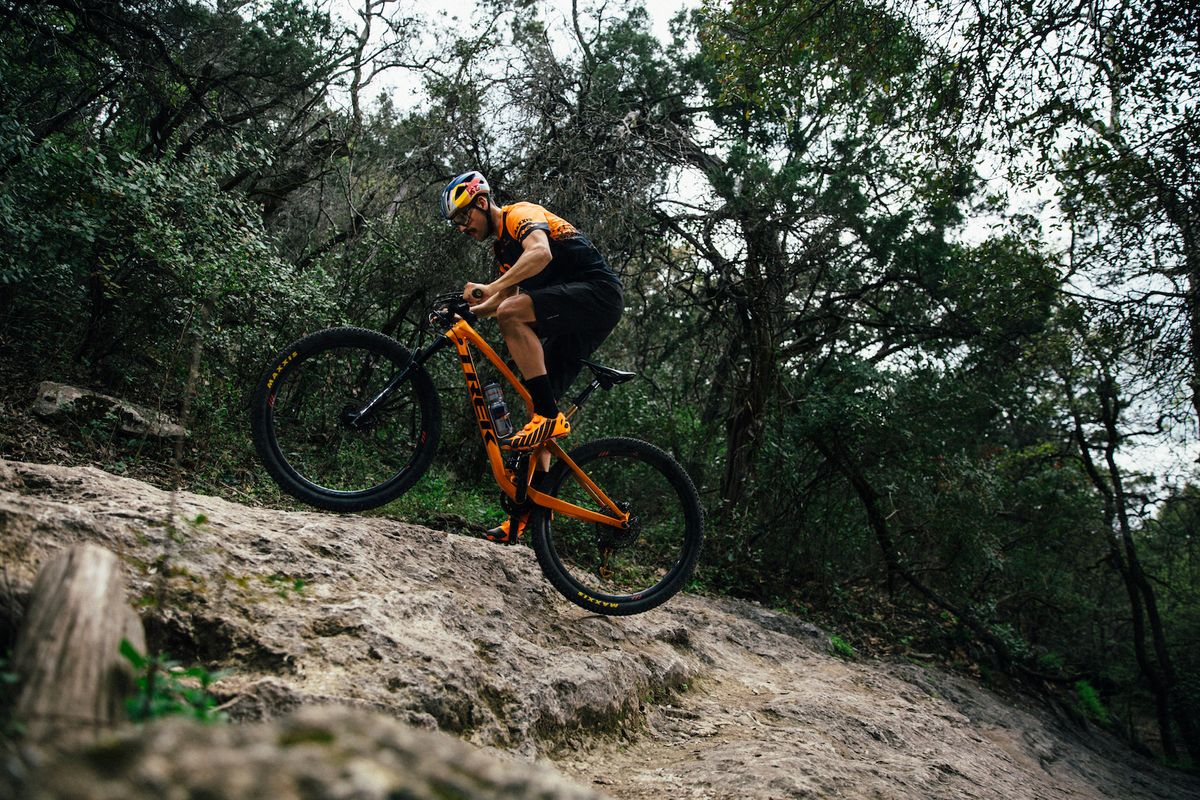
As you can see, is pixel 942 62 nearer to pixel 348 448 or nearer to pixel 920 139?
pixel 920 139

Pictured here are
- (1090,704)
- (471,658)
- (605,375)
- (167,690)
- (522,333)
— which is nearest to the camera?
(167,690)

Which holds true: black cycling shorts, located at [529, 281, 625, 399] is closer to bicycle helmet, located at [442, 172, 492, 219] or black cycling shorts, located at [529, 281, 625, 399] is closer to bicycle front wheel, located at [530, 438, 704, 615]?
bicycle front wheel, located at [530, 438, 704, 615]

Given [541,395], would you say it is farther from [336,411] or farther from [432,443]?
[336,411]

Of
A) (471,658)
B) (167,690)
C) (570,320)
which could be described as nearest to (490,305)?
(570,320)

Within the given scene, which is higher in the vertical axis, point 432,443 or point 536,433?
point 536,433

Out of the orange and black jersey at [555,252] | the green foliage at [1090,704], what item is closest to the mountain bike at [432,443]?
the orange and black jersey at [555,252]

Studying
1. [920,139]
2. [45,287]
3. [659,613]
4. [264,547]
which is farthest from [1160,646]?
[45,287]

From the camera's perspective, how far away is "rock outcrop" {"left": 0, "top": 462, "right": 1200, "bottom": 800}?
269 cm

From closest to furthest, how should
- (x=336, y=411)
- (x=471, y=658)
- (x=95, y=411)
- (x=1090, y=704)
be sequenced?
1. (x=471, y=658)
2. (x=336, y=411)
3. (x=95, y=411)
4. (x=1090, y=704)

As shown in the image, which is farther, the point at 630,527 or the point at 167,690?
the point at 630,527

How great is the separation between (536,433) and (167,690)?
2.51 metres

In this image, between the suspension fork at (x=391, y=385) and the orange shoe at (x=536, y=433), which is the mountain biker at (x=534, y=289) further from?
the suspension fork at (x=391, y=385)

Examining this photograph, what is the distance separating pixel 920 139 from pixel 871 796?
731 centimetres

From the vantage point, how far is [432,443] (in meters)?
4.55
